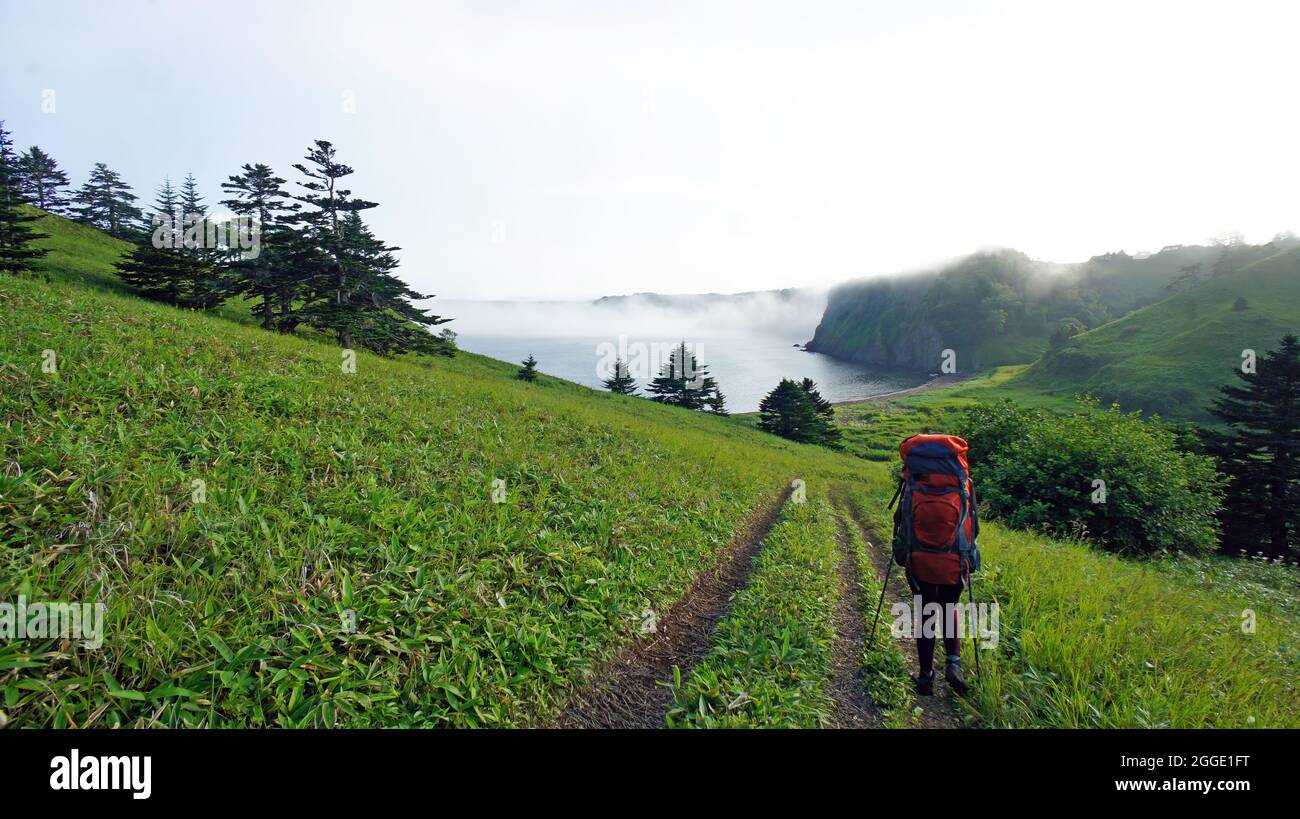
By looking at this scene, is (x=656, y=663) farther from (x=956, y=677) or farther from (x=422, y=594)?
(x=956, y=677)

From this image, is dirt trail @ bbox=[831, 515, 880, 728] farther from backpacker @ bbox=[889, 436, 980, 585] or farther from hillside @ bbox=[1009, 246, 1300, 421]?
hillside @ bbox=[1009, 246, 1300, 421]

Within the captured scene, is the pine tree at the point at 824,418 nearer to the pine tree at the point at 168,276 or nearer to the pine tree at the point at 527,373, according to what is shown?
the pine tree at the point at 527,373

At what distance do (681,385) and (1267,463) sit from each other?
61.3 metres

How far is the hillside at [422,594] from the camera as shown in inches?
151

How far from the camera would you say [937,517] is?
202 inches

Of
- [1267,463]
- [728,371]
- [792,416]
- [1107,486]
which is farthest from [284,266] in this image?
[728,371]

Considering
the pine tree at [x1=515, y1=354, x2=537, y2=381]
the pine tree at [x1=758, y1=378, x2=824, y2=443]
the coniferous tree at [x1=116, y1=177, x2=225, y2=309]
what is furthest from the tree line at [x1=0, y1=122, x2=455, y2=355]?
the pine tree at [x1=758, y1=378, x2=824, y2=443]

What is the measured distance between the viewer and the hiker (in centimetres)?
508

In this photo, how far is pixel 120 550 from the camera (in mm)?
4418

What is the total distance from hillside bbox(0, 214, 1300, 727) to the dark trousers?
36 cm
